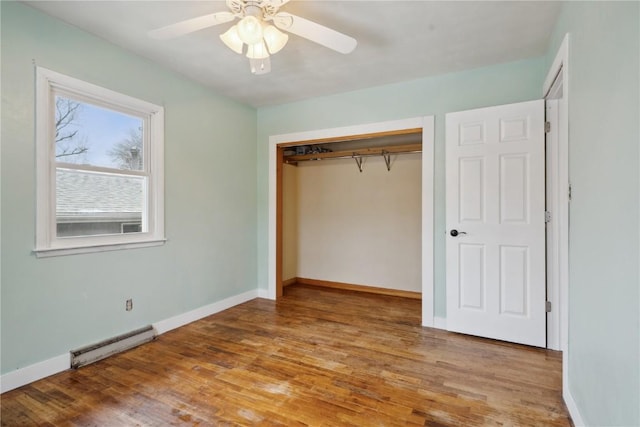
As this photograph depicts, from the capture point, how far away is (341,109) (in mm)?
3637

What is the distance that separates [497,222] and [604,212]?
147cm

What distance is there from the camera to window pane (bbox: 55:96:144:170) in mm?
2334

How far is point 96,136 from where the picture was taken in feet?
8.34

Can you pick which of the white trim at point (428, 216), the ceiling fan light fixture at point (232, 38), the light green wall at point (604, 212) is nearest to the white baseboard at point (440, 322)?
the white trim at point (428, 216)

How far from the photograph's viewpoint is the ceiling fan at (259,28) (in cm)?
179

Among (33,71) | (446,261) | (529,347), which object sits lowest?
(529,347)

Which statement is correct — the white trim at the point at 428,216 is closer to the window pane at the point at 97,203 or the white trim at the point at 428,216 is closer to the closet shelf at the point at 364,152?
the closet shelf at the point at 364,152

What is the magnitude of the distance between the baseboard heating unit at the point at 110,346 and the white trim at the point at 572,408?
3155 mm

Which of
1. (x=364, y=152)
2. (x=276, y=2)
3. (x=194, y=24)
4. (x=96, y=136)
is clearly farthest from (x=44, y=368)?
(x=364, y=152)

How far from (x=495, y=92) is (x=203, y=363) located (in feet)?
11.6

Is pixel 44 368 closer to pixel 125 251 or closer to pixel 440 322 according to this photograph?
pixel 125 251

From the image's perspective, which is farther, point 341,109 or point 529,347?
point 341,109

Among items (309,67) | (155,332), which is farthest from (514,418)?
(309,67)

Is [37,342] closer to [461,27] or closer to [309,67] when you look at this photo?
[309,67]
